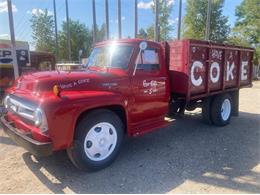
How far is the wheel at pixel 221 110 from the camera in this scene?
708cm

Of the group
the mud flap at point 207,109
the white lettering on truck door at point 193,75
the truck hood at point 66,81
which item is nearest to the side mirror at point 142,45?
the truck hood at point 66,81

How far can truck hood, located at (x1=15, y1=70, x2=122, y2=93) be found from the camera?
4102mm

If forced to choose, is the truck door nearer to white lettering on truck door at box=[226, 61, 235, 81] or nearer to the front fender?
the front fender

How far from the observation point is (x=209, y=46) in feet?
20.8

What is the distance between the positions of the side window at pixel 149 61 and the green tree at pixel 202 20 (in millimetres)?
31183

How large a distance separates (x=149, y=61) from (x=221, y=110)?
3.08m

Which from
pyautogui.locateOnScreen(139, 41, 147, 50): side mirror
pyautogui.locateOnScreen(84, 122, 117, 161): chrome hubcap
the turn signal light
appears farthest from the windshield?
the turn signal light

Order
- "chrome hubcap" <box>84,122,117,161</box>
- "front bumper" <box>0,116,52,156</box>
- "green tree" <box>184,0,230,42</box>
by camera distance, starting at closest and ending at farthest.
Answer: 1. "front bumper" <box>0,116,52,156</box>
2. "chrome hubcap" <box>84,122,117,161</box>
3. "green tree" <box>184,0,230,42</box>

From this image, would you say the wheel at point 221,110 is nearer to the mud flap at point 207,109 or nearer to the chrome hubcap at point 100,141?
the mud flap at point 207,109

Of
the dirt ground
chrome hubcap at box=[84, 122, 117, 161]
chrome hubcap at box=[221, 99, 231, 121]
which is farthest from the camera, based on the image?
chrome hubcap at box=[221, 99, 231, 121]

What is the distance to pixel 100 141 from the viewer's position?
14.5 feet

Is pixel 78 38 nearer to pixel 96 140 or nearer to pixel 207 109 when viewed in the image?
pixel 207 109

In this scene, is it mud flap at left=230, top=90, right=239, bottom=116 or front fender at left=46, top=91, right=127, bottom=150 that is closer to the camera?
front fender at left=46, top=91, right=127, bottom=150

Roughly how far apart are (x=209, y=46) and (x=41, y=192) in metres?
4.76
